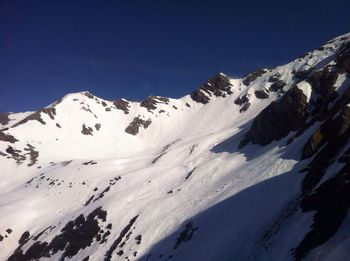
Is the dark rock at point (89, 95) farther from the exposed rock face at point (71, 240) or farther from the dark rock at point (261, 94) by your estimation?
the exposed rock face at point (71, 240)

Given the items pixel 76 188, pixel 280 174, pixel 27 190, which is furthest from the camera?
pixel 27 190

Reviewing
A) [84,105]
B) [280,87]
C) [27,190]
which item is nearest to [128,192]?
[27,190]

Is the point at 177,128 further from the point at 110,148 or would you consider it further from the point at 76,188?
the point at 76,188

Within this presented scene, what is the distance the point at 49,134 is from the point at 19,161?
2147 cm

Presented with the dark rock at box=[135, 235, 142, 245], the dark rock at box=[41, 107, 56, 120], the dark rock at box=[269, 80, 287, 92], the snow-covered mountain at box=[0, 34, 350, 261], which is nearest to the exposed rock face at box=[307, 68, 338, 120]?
the snow-covered mountain at box=[0, 34, 350, 261]

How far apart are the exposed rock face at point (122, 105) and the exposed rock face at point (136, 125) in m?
11.4

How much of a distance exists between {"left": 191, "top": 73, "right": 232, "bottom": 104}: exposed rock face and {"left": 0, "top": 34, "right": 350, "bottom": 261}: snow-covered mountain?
38.4 meters

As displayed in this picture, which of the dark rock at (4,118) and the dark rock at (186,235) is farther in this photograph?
the dark rock at (4,118)

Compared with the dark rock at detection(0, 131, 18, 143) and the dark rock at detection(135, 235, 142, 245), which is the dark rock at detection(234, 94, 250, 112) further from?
the dark rock at detection(135, 235, 142, 245)

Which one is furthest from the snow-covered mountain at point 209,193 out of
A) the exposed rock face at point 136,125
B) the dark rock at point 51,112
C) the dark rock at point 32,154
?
the exposed rock face at point 136,125

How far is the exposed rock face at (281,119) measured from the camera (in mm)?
54438

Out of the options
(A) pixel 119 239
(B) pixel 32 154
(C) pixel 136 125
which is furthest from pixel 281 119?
(C) pixel 136 125

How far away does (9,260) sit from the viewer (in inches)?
2185

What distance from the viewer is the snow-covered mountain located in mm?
25734
